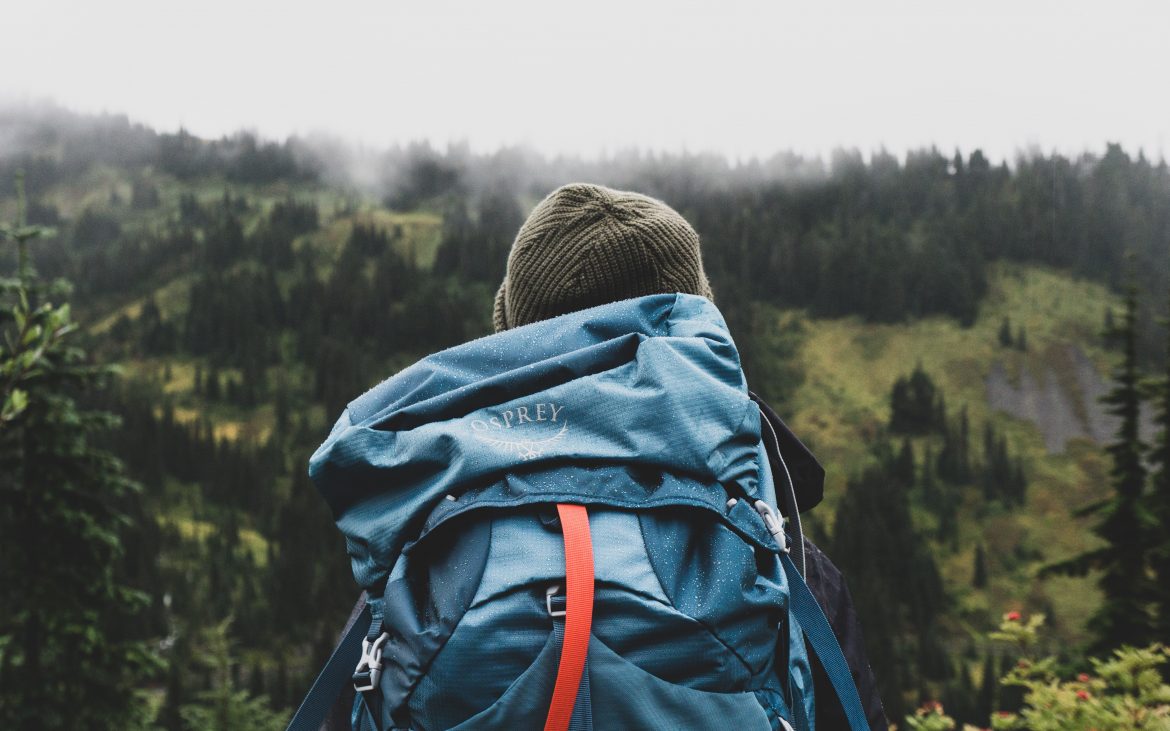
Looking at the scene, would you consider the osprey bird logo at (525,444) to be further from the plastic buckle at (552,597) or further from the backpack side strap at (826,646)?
the backpack side strap at (826,646)

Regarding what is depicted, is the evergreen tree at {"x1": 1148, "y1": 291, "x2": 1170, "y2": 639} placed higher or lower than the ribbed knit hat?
lower

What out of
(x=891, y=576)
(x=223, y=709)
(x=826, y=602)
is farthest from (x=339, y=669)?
(x=891, y=576)

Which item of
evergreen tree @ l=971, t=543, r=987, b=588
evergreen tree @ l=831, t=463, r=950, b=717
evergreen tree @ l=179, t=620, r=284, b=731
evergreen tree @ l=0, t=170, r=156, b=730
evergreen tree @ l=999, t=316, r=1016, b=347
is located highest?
evergreen tree @ l=0, t=170, r=156, b=730

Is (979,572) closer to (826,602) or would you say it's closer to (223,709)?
(223,709)

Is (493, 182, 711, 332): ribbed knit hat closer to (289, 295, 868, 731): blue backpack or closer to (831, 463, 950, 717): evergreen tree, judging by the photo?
(289, 295, 868, 731): blue backpack

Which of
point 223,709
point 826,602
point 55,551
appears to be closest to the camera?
point 826,602

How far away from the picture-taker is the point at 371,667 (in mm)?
1825

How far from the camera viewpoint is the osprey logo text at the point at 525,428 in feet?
6.01

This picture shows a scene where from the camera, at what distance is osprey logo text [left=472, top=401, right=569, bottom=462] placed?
1.83 m

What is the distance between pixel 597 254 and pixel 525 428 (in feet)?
1.94

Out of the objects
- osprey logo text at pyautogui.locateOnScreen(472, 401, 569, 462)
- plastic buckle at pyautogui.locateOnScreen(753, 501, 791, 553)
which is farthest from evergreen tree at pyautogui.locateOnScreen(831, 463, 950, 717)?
osprey logo text at pyautogui.locateOnScreen(472, 401, 569, 462)

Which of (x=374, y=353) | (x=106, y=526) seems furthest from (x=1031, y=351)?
(x=106, y=526)

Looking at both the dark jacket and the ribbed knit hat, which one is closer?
the dark jacket

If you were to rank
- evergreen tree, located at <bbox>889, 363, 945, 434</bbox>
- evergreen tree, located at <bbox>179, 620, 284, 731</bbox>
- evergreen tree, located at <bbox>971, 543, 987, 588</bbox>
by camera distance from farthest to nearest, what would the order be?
evergreen tree, located at <bbox>889, 363, 945, 434</bbox> < evergreen tree, located at <bbox>971, 543, 987, 588</bbox> < evergreen tree, located at <bbox>179, 620, 284, 731</bbox>
